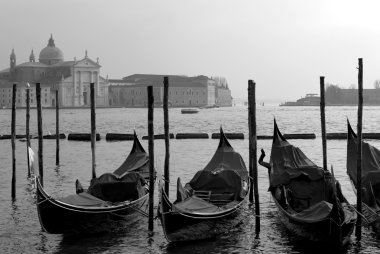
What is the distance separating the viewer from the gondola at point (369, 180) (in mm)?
8595

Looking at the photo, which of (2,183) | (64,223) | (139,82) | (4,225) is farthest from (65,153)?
Result: (139,82)

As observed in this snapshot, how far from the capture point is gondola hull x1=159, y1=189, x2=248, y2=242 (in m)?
7.96

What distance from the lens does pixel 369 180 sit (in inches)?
361

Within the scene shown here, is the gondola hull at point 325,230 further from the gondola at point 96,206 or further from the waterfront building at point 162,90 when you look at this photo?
the waterfront building at point 162,90

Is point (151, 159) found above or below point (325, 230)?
above

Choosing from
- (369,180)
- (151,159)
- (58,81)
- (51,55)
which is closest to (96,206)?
(151,159)

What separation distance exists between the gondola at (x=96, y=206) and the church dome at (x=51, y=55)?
323 feet

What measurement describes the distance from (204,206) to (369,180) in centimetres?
249

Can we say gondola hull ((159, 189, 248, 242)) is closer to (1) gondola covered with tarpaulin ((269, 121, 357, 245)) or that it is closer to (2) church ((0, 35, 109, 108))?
(1) gondola covered with tarpaulin ((269, 121, 357, 245))

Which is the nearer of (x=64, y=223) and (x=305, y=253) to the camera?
(x=305, y=253)

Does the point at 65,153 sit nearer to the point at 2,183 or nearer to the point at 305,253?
the point at 2,183

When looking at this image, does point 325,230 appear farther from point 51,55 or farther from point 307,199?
point 51,55

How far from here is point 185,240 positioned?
8242mm

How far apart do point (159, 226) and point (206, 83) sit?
113176mm
